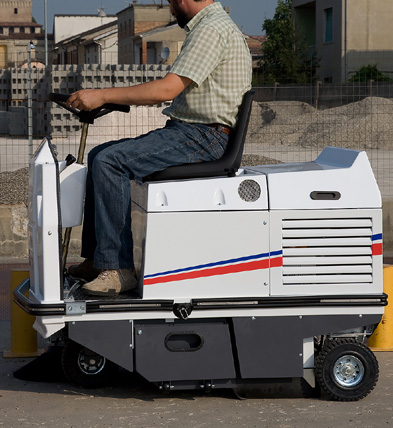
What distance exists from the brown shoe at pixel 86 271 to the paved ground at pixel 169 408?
610 mm

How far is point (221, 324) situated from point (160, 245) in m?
0.54

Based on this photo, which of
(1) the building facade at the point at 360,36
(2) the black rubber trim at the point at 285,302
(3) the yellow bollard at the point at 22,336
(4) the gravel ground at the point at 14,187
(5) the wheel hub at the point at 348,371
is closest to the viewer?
(2) the black rubber trim at the point at 285,302

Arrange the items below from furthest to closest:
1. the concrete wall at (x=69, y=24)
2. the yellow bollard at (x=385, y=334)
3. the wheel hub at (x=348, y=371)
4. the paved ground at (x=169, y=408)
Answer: the concrete wall at (x=69, y=24), the yellow bollard at (x=385, y=334), the wheel hub at (x=348, y=371), the paved ground at (x=169, y=408)

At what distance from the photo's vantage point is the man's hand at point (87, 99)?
16.1 feet

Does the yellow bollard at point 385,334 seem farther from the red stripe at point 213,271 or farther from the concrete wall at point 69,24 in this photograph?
the concrete wall at point 69,24

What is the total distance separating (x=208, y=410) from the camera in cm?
489

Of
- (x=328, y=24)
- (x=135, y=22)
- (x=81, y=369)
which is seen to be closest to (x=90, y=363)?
(x=81, y=369)

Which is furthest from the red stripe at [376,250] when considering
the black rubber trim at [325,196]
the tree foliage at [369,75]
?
the tree foliage at [369,75]

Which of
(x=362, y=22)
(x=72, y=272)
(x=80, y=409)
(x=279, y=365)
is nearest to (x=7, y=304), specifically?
(x=72, y=272)

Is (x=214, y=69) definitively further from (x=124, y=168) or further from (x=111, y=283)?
(x=111, y=283)

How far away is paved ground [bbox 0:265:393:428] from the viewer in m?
4.68

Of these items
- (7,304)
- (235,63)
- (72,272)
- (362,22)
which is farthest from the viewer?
(362,22)

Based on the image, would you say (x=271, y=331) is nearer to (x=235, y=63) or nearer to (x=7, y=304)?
(x=235, y=63)

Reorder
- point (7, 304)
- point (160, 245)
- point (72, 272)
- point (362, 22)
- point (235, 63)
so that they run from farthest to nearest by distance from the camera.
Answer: point (362, 22), point (7, 304), point (72, 272), point (235, 63), point (160, 245)
